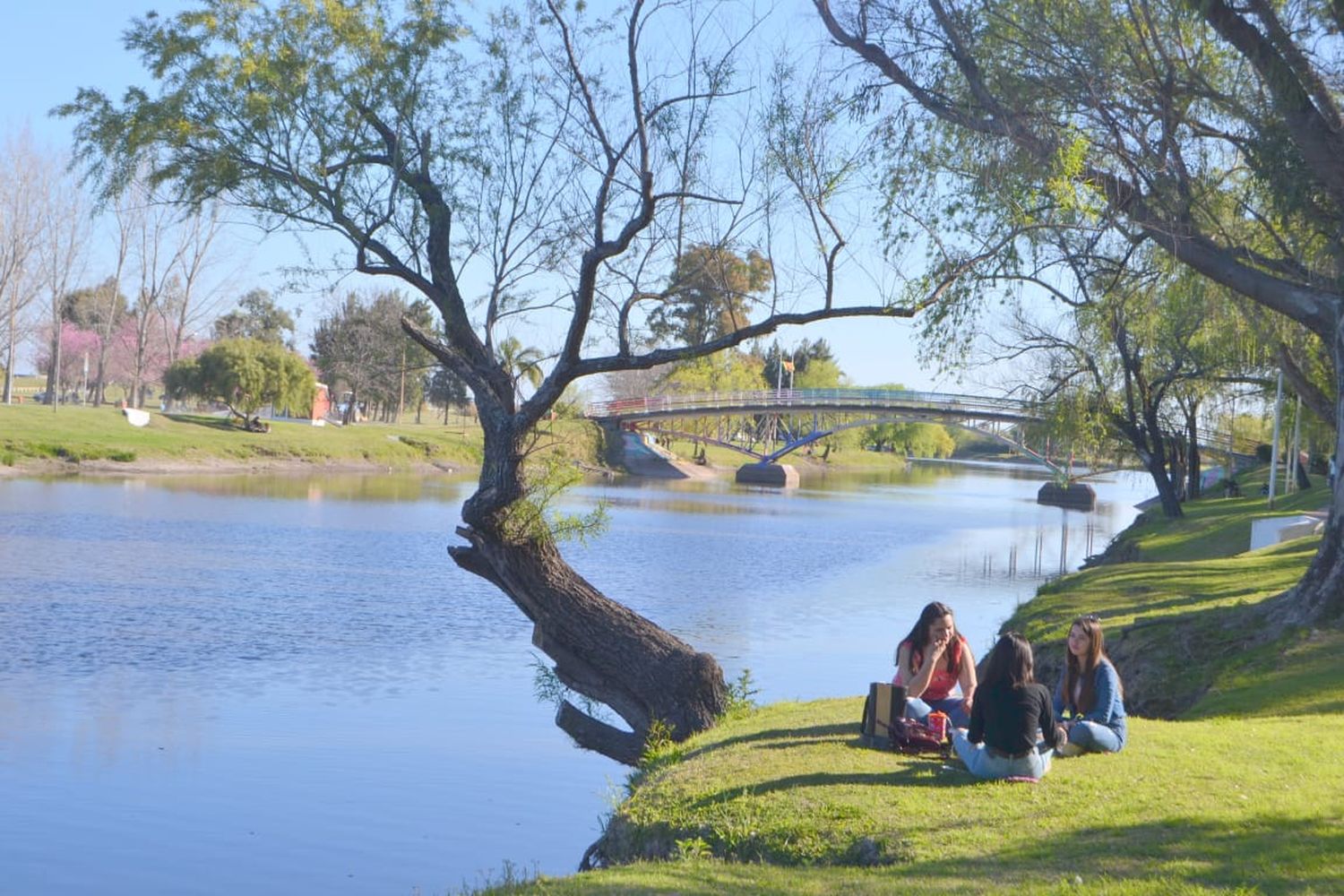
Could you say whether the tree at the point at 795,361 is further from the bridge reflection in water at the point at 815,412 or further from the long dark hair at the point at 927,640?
the long dark hair at the point at 927,640

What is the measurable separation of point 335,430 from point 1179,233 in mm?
57991

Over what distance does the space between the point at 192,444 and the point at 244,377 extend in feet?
21.4

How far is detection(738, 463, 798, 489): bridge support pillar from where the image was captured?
7581cm

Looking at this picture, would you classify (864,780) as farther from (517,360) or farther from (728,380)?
(728,380)

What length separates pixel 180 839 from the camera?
1051 cm

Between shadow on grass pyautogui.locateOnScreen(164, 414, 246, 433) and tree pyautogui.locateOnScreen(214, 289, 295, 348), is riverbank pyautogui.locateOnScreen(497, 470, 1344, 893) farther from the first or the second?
tree pyautogui.locateOnScreen(214, 289, 295, 348)

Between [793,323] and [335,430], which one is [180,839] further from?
[335,430]

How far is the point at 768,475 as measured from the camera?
76500 mm

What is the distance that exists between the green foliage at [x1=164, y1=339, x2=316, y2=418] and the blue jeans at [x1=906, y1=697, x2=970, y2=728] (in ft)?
182

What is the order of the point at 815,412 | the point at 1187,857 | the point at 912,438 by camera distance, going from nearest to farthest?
1. the point at 1187,857
2. the point at 815,412
3. the point at 912,438

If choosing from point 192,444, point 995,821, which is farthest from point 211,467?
point 995,821

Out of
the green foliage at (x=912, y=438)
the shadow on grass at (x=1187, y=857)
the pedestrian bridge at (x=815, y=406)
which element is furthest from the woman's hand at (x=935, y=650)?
the green foliage at (x=912, y=438)

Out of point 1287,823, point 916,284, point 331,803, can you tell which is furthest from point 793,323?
point 1287,823

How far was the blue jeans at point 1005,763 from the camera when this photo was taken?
7.82m
